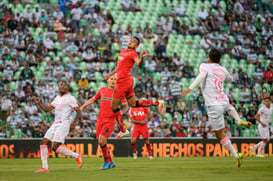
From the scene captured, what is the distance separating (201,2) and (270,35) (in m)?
4.92

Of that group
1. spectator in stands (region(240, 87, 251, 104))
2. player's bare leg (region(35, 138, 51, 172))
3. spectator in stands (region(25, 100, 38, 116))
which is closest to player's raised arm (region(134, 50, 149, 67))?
player's bare leg (region(35, 138, 51, 172))

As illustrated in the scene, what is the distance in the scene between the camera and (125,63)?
44.0 feet

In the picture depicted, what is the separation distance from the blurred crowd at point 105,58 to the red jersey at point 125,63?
10.3m

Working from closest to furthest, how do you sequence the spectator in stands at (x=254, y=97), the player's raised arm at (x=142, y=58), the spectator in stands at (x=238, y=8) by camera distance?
the player's raised arm at (x=142, y=58)
the spectator in stands at (x=254, y=97)
the spectator in stands at (x=238, y=8)

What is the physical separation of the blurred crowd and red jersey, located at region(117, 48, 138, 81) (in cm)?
1029

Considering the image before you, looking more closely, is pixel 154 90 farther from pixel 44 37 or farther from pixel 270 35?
pixel 270 35

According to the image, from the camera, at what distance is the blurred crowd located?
1011 inches

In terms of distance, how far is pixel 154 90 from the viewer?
27.6 metres

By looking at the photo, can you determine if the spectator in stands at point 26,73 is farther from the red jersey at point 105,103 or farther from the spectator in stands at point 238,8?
the spectator in stands at point 238,8

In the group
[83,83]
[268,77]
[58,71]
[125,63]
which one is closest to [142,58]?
[125,63]

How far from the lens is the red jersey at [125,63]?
524 inches

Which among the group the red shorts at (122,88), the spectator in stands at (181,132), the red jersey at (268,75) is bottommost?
the spectator in stands at (181,132)

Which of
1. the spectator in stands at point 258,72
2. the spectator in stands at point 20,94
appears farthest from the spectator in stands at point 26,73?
the spectator in stands at point 258,72

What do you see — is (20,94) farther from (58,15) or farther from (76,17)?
(76,17)
